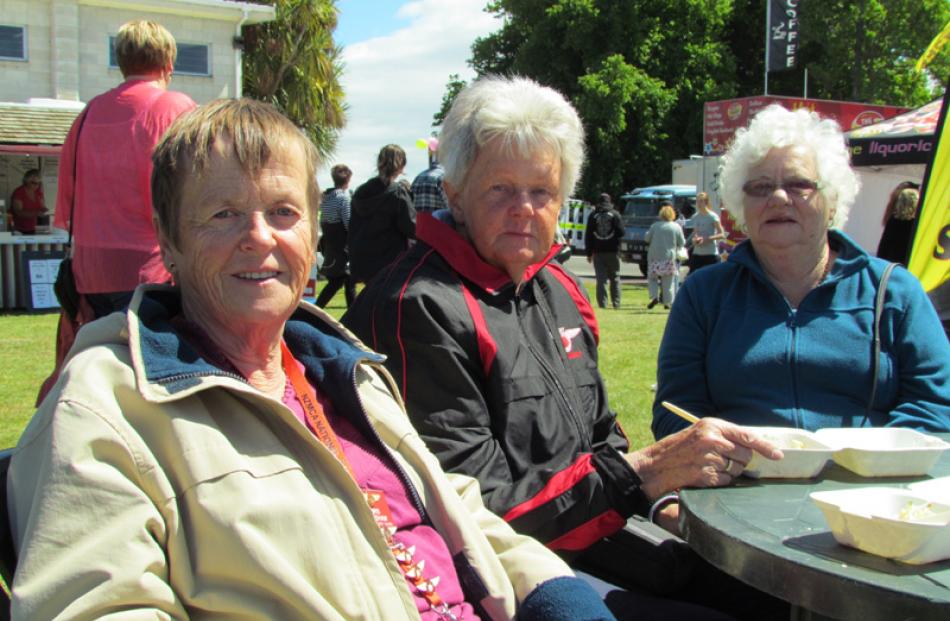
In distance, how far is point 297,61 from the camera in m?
26.9

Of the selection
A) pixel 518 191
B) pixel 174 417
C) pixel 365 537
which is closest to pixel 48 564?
pixel 174 417

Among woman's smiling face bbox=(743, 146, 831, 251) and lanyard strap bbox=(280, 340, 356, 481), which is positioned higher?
woman's smiling face bbox=(743, 146, 831, 251)

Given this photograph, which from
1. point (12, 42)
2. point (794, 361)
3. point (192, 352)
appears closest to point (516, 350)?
point (794, 361)

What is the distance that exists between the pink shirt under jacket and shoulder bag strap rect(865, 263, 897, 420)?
2.56 metres

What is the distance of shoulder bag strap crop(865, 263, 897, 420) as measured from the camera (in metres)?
2.43

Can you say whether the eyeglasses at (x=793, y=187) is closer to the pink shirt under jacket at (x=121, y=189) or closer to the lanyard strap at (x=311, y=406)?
the lanyard strap at (x=311, y=406)

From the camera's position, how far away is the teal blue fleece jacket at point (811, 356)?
244 centimetres

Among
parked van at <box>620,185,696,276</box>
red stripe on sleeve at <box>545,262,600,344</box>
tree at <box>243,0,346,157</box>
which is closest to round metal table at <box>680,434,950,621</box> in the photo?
red stripe on sleeve at <box>545,262,600,344</box>

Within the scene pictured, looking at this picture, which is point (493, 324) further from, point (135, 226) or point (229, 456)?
point (135, 226)

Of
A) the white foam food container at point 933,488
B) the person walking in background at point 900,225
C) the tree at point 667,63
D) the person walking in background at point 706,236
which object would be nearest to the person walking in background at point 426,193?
the person walking in background at point 900,225

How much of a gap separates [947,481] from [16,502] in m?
1.74

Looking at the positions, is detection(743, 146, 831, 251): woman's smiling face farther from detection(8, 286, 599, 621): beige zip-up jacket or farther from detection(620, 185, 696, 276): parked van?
detection(620, 185, 696, 276): parked van

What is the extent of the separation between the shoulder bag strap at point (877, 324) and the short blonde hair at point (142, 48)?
277 cm

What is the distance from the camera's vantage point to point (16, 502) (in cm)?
136
